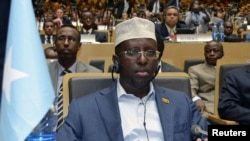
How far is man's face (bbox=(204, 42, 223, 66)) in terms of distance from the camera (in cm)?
584

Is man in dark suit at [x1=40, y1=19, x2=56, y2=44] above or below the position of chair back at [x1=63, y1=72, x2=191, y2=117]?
below

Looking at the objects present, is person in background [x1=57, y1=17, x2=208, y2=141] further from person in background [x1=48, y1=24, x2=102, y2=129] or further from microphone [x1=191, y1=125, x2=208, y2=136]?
person in background [x1=48, y1=24, x2=102, y2=129]

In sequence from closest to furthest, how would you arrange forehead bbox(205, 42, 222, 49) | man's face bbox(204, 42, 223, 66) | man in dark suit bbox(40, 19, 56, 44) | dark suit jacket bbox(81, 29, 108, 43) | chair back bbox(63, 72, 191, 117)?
1. chair back bbox(63, 72, 191, 117)
2. man's face bbox(204, 42, 223, 66)
3. forehead bbox(205, 42, 222, 49)
4. man in dark suit bbox(40, 19, 56, 44)
5. dark suit jacket bbox(81, 29, 108, 43)

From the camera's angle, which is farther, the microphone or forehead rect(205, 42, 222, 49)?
forehead rect(205, 42, 222, 49)

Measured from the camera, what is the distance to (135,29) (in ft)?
9.56

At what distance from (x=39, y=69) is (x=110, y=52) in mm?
5520

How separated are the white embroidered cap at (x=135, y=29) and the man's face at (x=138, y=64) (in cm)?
2

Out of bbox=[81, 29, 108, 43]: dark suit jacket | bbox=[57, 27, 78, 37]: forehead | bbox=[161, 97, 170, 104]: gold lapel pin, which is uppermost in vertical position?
bbox=[57, 27, 78, 37]: forehead

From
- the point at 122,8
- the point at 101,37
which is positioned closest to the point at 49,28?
the point at 101,37

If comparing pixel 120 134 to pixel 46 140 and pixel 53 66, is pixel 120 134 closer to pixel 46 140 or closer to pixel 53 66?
pixel 46 140

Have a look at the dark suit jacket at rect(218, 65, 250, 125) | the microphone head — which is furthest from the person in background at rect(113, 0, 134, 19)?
the microphone head

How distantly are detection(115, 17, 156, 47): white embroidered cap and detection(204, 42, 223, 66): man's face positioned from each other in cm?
299

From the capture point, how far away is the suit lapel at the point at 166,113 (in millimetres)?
2855

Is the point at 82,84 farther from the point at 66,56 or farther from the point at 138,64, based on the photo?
the point at 66,56
